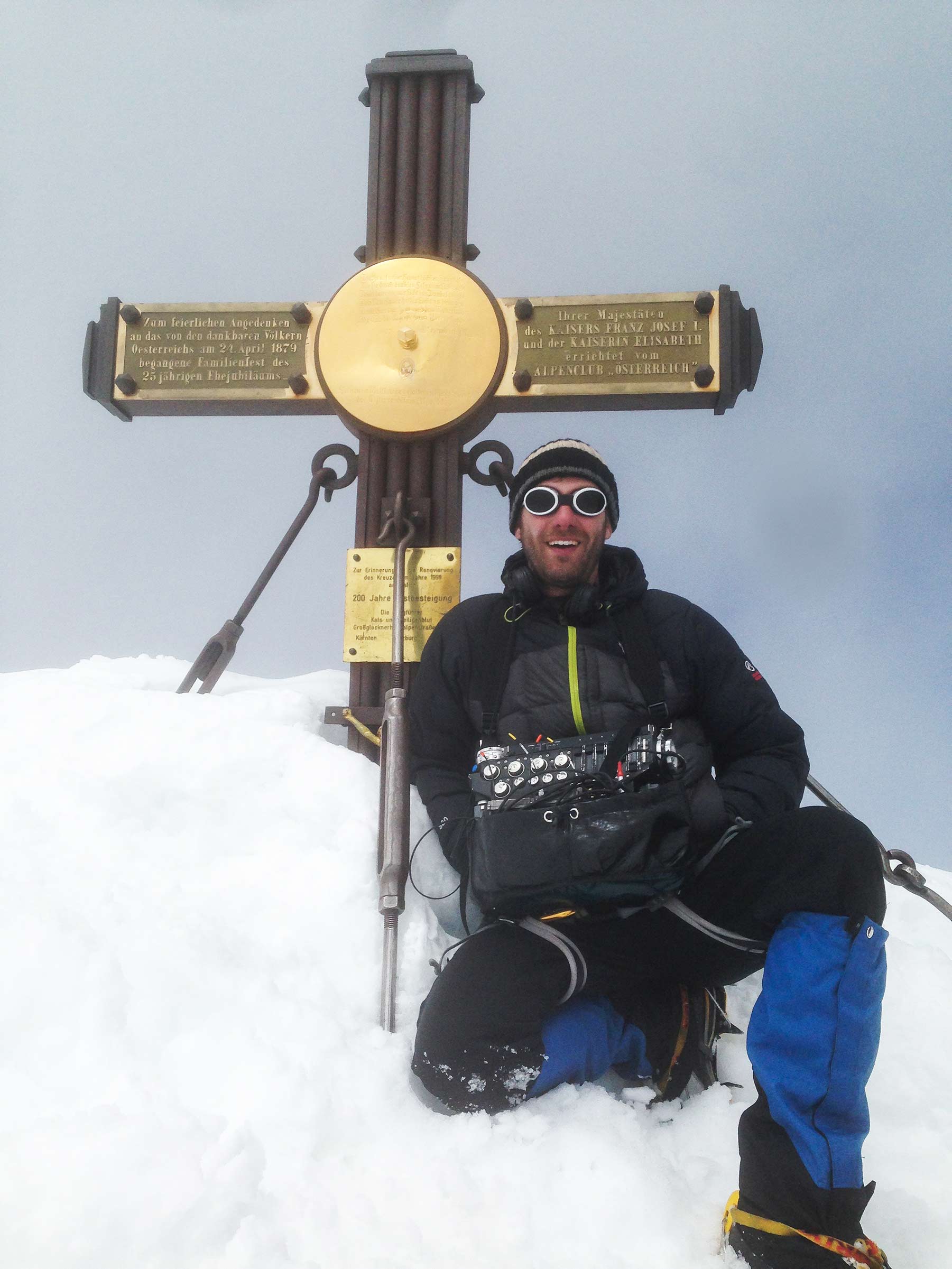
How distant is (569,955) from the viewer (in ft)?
7.02

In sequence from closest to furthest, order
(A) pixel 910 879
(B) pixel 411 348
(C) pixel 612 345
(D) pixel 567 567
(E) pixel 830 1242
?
1. (E) pixel 830 1242
2. (A) pixel 910 879
3. (D) pixel 567 567
4. (B) pixel 411 348
5. (C) pixel 612 345

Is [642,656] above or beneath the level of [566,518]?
beneath

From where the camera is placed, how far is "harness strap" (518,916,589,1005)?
2143 mm

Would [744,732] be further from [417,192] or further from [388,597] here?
[417,192]

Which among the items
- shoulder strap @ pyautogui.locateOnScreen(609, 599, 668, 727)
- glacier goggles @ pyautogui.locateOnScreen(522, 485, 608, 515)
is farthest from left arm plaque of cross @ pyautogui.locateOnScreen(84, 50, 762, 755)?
shoulder strap @ pyautogui.locateOnScreen(609, 599, 668, 727)

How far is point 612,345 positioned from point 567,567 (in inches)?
80.3

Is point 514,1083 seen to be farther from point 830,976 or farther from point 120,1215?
point 120,1215

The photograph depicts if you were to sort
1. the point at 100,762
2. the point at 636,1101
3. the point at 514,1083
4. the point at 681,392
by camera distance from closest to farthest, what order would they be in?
the point at 514,1083
the point at 636,1101
the point at 100,762
the point at 681,392

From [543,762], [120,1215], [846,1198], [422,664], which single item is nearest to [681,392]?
[422,664]

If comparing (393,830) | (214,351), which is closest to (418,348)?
(214,351)

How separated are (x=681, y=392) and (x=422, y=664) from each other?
230 cm

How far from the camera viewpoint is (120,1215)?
1.44 meters

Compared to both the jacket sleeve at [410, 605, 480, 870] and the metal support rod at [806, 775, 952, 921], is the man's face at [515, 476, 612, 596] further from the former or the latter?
the metal support rod at [806, 775, 952, 921]

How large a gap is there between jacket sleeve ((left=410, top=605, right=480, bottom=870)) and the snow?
226 millimetres
